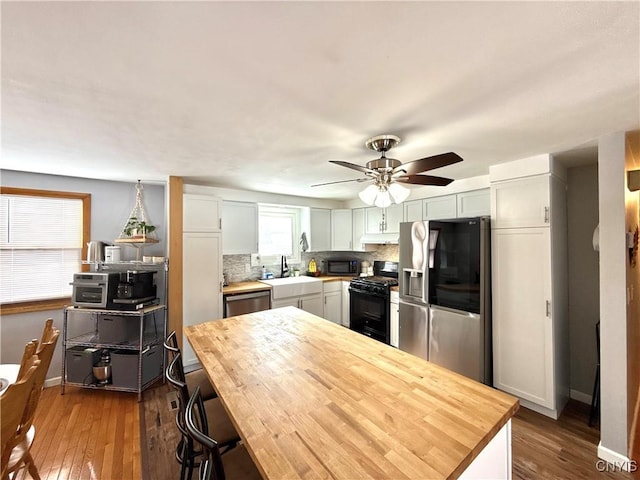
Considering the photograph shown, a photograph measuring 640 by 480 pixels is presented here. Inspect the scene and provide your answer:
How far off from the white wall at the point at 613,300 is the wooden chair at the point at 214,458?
2.36 meters

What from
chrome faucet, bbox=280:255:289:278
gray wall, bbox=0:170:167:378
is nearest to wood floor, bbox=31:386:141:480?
gray wall, bbox=0:170:167:378

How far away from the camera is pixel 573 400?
2.60m

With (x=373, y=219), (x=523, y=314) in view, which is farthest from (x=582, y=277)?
(x=373, y=219)

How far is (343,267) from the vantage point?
4773 mm

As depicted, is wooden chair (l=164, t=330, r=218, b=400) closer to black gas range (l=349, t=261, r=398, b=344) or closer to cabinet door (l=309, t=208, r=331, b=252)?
black gas range (l=349, t=261, r=398, b=344)

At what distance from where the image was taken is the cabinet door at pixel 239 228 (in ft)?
11.7

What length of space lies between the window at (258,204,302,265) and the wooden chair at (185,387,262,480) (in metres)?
3.21

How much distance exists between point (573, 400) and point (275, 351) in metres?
3.03

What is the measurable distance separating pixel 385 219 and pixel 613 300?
2.58 meters

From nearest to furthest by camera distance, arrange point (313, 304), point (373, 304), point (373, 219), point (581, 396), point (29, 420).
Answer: point (29, 420), point (581, 396), point (373, 304), point (313, 304), point (373, 219)

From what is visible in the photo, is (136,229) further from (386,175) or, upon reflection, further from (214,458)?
(214,458)

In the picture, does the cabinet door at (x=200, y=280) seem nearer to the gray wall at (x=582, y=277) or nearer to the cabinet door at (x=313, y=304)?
the cabinet door at (x=313, y=304)

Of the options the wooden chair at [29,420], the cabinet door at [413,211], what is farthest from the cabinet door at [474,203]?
the wooden chair at [29,420]

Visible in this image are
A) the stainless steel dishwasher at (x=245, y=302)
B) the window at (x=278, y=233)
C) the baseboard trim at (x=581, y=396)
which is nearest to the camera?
the baseboard trim at (x=581, y=396)
